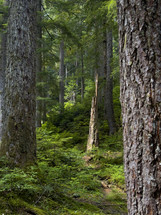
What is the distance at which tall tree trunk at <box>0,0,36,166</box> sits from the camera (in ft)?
14.2

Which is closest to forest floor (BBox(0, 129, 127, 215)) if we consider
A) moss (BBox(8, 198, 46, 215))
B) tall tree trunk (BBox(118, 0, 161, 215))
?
moss (BBox(8, 198, 46, 215))

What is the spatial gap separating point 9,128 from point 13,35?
2.13 metres

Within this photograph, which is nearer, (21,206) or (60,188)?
(21,206)

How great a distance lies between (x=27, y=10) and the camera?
4.84m

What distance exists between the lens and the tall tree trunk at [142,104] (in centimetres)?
172

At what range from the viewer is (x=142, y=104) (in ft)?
5.93

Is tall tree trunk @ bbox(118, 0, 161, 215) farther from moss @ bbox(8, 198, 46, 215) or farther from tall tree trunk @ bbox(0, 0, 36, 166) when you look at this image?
tall tree trunk @ bbox(0, 0, 36, 166)

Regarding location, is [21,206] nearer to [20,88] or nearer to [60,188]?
[60,188]

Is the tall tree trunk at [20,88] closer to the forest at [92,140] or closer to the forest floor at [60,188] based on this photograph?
A: the forest at [92,140]

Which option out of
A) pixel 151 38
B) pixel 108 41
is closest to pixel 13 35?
pixel 151 38

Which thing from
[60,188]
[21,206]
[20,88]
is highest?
[20,88]

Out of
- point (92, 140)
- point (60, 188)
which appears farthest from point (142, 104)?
point (92, 140)

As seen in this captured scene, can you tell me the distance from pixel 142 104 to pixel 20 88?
133 inches

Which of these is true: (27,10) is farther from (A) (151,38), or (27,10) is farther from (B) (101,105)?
(B) (101,105)
